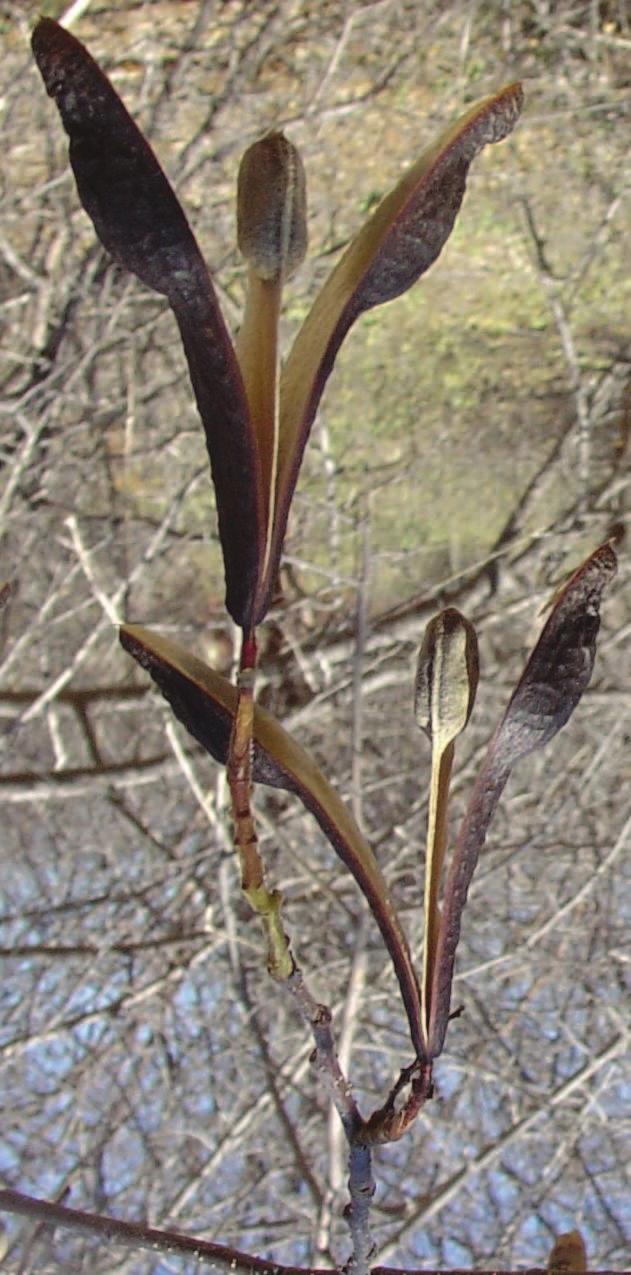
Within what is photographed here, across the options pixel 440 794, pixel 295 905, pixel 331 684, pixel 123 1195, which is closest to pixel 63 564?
pixel 331 684

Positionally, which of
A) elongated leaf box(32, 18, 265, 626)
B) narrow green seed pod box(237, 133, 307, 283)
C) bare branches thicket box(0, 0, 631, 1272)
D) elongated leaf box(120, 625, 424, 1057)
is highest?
bare branches thicket box(0, 0, 631, 1272)

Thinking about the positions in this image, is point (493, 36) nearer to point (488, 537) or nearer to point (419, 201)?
point (488, 537)

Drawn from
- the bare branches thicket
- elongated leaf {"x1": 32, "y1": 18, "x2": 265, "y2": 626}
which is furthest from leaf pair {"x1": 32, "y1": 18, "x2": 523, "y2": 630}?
the bare branches thicket

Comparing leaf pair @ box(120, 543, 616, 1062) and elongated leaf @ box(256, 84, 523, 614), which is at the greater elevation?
elongated leaf @ box(256, 84, 523, 614)

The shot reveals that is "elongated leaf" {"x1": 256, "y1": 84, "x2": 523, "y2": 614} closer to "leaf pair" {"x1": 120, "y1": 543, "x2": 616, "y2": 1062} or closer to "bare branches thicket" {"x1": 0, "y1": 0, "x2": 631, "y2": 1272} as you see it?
"leaf pair" {"x1": 120, "y1": 543, "x2": 616, "y2": 1062}

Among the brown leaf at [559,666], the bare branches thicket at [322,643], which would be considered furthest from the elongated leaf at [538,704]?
the bare branches thicket at [322,643]

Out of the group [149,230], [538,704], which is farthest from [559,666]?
[149,230]
